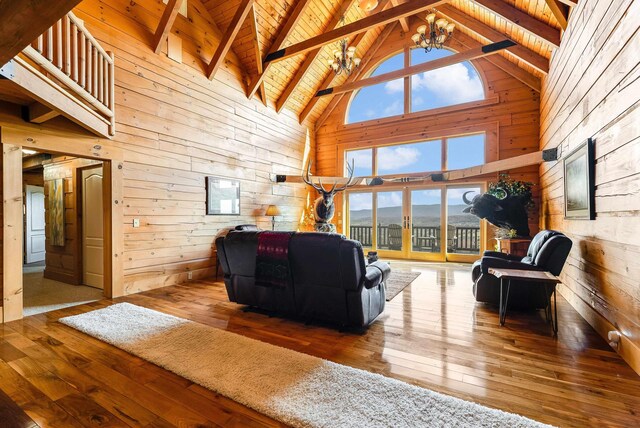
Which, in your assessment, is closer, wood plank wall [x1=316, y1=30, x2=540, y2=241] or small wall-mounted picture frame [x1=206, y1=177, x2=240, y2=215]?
small wall-mounted picture frame [x1=206, y1=177, x2=240, y2=215]

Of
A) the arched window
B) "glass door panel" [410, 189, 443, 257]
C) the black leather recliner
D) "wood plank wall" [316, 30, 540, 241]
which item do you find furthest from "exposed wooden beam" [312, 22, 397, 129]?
the black leather recliner

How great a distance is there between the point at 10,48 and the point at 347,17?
23.4ft

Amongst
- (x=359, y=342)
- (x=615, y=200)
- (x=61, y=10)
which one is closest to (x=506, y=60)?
(x=615, y=200)

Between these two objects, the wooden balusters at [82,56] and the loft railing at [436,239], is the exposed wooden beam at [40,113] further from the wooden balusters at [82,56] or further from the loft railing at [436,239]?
the loft railing at [436,239]

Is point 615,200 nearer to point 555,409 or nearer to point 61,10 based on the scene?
point 555,409

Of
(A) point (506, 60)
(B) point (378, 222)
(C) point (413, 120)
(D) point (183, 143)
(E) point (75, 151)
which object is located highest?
(A) point (506, 60)

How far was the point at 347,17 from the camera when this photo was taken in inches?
276

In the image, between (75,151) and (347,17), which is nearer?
(75,151)

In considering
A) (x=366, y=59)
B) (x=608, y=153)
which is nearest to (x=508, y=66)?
(x=366, y=59)

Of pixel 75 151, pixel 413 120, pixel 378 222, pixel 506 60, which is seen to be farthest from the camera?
pixel 378 222

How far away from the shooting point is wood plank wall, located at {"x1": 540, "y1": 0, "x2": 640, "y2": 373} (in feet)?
7.36

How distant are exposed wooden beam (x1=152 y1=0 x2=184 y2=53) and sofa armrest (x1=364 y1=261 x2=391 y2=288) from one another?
4903 millimetres

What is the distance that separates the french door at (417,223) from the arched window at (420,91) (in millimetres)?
2272

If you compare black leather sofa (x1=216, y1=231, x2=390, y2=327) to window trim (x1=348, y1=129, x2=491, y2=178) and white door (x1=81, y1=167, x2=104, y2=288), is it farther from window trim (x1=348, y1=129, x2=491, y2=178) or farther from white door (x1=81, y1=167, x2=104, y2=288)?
window trim (x1=348, y1=129, x2=491, y2=178)
